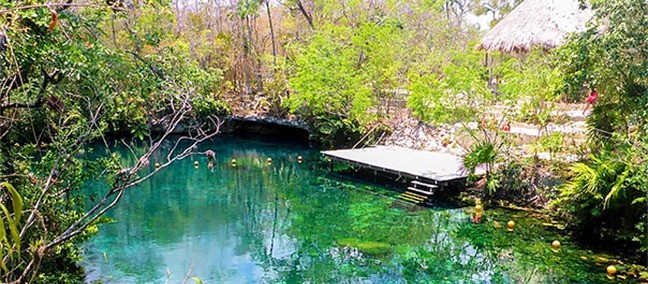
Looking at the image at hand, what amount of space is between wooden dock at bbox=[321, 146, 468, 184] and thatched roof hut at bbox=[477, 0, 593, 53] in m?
3.10

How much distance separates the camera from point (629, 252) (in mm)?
7316

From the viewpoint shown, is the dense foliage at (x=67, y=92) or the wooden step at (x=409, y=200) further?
the wooden step at (x=409, y=200)

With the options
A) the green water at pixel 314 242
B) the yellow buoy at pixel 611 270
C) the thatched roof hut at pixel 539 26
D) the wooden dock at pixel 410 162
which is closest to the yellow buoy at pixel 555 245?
the green water at pixel 314 242

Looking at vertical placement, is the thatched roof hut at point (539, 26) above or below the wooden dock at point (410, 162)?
above

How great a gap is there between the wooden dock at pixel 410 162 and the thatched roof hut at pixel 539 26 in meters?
3.10

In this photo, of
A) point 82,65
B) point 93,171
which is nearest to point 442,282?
point 93,171

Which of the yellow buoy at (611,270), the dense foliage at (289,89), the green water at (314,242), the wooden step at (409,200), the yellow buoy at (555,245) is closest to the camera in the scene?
the dense foliage at (289,89)

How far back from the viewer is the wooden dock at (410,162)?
10766 millimetres

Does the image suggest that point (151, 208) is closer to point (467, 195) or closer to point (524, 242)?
point (467, 195)

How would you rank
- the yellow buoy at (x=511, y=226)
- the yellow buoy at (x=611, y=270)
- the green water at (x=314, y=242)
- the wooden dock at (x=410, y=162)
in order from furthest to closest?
the wooden dock at (x=410, y=162) → the yellow buoy at (x=511, y=226) → the green water at (x=314, y=242) → the yellow buoy at (x=611, y=270)

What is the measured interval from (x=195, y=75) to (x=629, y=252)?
6618mm

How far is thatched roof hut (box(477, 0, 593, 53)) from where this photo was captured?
456 inches

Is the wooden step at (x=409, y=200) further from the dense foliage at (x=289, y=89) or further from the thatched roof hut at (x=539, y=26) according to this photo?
the thatched roof hut at (x=539, y=26)

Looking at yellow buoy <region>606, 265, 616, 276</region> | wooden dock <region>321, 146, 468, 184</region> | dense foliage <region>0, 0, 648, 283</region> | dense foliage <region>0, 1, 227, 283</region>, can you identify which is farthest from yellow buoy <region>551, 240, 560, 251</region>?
dense foliage <region>0, 1, 227, 283</region>
